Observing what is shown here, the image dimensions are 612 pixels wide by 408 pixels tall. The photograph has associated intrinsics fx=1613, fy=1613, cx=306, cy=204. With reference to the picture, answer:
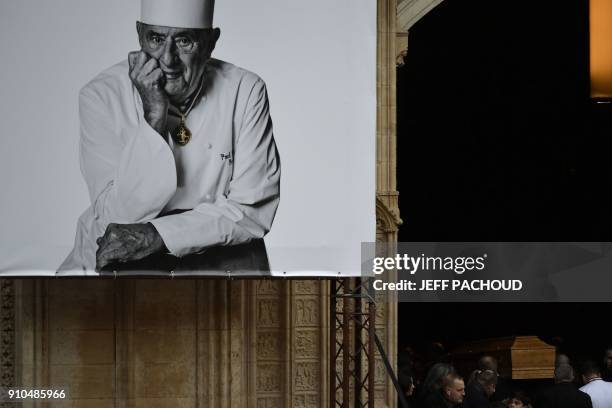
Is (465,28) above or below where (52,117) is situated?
above

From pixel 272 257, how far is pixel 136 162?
1312mm

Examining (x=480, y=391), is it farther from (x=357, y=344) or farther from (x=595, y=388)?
(x=357, y=344)

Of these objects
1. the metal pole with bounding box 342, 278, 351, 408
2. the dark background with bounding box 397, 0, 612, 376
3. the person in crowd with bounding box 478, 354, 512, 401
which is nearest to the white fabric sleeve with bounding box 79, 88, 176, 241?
the metal pole with bounding box 342, 278, 351, 408

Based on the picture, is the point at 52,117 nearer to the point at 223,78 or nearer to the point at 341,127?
the point at 223,78

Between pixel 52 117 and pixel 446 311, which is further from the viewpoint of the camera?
pixel 446 311

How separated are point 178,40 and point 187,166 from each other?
3.34 feet

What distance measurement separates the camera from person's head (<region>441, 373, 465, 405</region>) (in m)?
12.2

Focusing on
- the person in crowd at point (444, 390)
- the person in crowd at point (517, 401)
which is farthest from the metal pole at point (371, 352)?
the person in crowd at point (517, 401)

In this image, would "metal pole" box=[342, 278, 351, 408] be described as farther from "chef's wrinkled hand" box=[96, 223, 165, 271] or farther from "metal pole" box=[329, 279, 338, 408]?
"chef's wrinkled hand" box=[96, 223, 165, 271]

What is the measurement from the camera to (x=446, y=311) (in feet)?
66.3

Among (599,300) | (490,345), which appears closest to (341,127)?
(490,345)

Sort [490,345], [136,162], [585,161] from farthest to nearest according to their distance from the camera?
[585,161] < [490,345] < [136,162]

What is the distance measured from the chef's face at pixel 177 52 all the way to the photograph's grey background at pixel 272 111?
127mm

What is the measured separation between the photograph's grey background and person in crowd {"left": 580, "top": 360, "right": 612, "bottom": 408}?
208 cm
